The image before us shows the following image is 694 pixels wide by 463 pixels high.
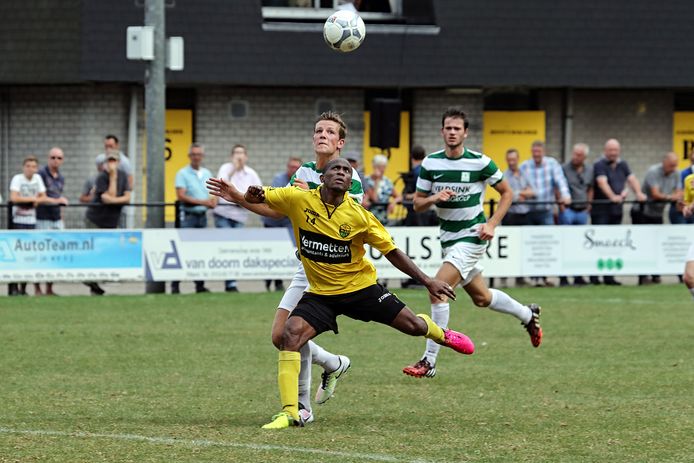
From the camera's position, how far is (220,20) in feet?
81.6

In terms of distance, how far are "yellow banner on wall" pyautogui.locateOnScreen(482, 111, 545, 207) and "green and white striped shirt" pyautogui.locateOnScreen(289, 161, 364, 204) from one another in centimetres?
1802

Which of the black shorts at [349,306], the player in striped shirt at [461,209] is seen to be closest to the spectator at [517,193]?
the player in striped shirt at [461,209]

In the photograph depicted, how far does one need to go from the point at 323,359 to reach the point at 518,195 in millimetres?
11851

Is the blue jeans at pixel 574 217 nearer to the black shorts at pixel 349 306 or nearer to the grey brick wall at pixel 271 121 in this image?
the grey brick wall at pixel 271 121

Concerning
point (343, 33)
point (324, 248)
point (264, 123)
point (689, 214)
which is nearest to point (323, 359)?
point (324, 248)

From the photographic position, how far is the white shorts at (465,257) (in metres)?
11.7

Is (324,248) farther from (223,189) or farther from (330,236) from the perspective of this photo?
(223,189)

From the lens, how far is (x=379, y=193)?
816 inches

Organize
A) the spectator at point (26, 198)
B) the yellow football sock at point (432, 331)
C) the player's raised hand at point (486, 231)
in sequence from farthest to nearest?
the spectator at point (26, 198) < the player's raised hand at point (486, 231) < the yellow football sock at point (432, 331)

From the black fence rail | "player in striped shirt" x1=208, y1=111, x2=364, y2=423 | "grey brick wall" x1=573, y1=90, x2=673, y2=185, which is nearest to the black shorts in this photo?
"player in striped shirt" x1=208, y1=111, x2=364, y2=423

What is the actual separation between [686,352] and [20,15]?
15.2 m

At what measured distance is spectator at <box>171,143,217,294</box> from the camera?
1980 cm

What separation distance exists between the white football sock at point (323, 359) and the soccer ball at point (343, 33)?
10.2 ft

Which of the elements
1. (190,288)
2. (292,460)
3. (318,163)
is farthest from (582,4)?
(292,460)
